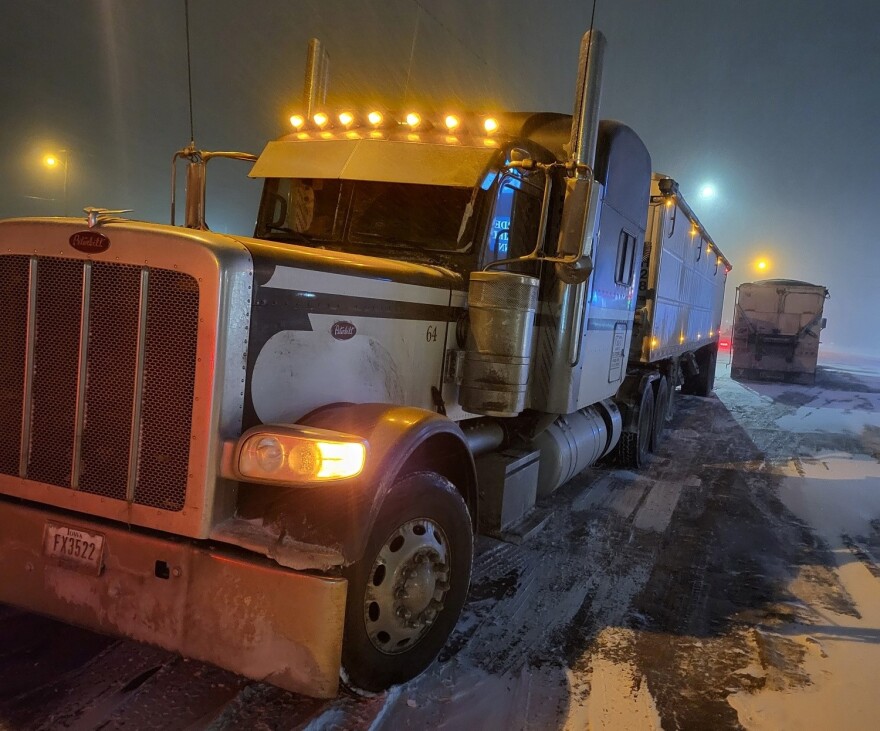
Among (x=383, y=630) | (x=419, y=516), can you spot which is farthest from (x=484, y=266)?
(x=383, y=630)

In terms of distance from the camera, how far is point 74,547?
2.74 metres

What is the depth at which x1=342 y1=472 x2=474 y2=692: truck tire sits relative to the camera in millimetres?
2824

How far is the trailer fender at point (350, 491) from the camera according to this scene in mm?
2627

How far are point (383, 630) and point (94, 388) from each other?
5.29 ft

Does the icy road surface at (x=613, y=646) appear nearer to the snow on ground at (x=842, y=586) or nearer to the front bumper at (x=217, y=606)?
the snow on ground at (x=842, y=586)

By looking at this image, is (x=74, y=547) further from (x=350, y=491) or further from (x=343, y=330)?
(x=343, y=330)

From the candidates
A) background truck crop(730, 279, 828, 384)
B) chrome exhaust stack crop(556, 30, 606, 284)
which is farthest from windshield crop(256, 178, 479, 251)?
background truck crop(730, 279, 828, 384)

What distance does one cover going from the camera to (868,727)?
3.24m

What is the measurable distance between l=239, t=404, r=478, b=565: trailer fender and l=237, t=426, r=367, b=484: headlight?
12cm

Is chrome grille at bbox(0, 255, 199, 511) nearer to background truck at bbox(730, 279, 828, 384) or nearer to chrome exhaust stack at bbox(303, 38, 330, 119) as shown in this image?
chrome exhaust stack at bbox(303, 38, 330, 119)

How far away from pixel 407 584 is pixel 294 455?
97 cm

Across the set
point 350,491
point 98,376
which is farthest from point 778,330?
point 98,376

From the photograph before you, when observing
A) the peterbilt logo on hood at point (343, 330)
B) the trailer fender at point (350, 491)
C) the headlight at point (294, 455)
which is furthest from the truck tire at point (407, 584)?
the peterbilt logo on hood at point (343, 330)

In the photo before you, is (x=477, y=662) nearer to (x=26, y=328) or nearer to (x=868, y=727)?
(x=868, y=727)
